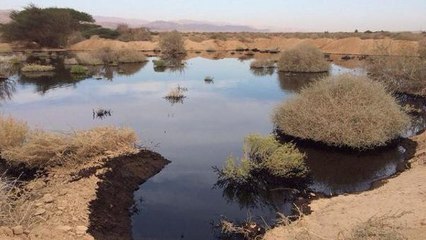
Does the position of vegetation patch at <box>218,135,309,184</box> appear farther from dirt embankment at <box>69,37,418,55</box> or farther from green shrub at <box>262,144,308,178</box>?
dirt embankment at <box>69,37,418,55</box>

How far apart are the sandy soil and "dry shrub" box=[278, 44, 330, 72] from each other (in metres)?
25.4

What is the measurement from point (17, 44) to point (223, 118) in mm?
55447

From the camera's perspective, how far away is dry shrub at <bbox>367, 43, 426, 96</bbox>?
24359 mm

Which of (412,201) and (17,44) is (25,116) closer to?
(412,201)

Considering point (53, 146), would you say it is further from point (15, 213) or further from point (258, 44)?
point (258, 44)

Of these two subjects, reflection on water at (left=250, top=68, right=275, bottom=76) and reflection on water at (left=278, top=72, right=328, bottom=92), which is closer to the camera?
reflection on water at (left=278, top=72, right=328, bottom=92)

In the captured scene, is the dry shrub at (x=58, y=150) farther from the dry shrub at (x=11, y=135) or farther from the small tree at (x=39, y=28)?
the small tree at (x=39, y=28)

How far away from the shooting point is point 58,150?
11.5 meters

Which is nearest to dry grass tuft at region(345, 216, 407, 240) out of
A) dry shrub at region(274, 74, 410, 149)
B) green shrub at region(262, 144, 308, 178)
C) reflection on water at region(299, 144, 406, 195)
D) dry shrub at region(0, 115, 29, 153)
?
reflection on water at region(299, 144, 406, 195)

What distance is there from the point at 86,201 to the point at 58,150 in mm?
2928

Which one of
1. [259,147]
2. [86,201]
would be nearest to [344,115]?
[259,147]

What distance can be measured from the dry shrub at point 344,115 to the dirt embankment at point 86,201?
5.36 metres

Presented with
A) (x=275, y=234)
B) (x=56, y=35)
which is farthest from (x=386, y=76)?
(x=56, y=35)

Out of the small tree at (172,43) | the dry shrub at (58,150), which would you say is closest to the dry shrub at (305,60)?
the small tree at (172,43)
